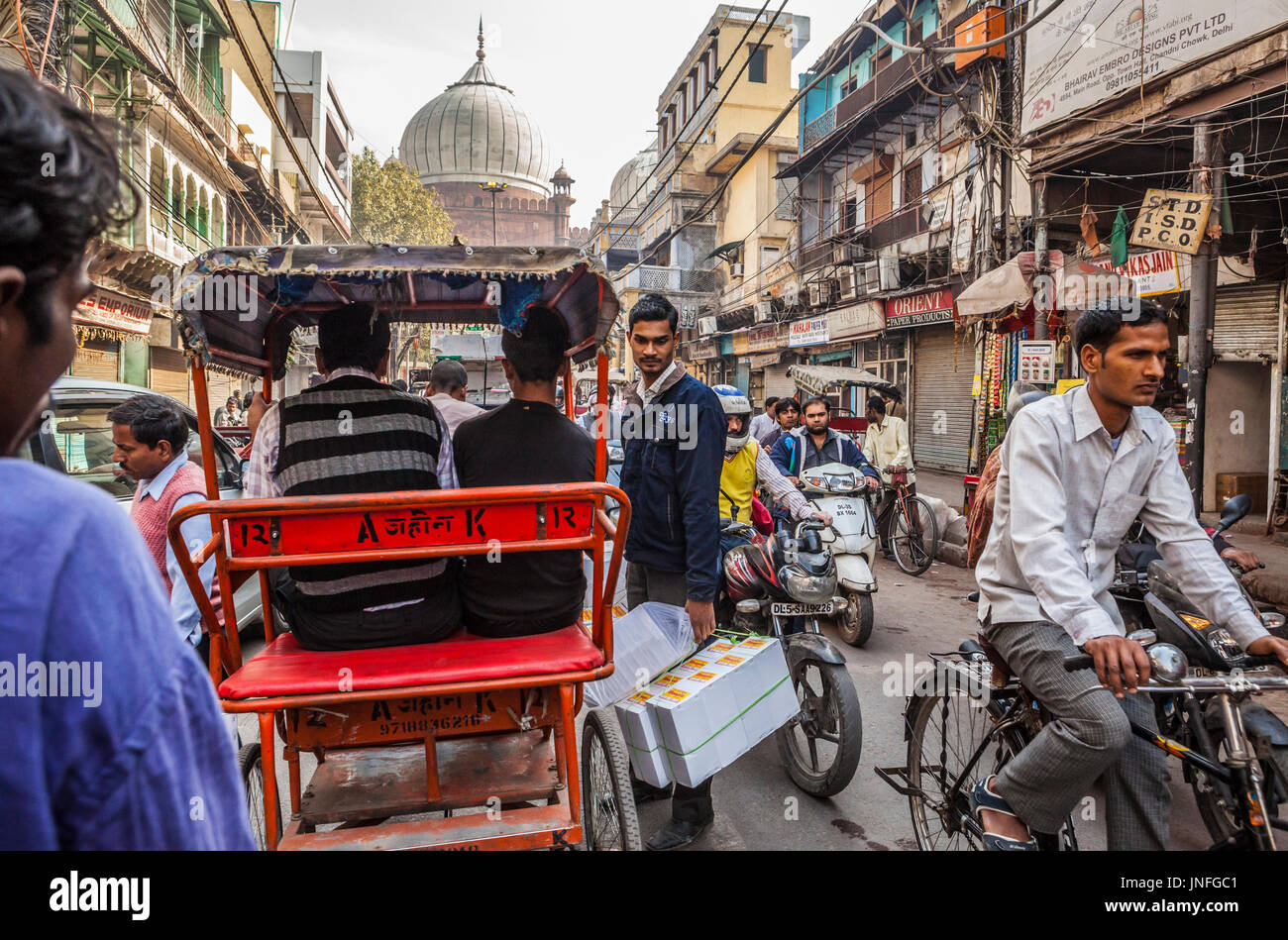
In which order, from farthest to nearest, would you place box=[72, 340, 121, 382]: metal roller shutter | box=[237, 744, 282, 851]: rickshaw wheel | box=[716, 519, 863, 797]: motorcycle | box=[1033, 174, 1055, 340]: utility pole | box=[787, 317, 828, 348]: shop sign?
box=[787, 317, 828, 348]: shop sign → box=[72, 340, 121, 382]: metal roller shutter → box=[1033, 174, 1055, 340]: utility pole → box=[716, 519, 863, 797]: motorcycle → box=[237, 744, 282, 851]: rickshaw wheel

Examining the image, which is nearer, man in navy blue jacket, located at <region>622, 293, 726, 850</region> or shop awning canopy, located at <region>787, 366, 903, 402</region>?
man in navy blue jacket, located at <region>622, 293, 726, 850</region>

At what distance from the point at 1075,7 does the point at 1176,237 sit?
4.22m

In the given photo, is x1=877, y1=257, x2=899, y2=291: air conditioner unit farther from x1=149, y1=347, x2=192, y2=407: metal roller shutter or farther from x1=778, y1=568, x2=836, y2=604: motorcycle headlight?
x1=149, y1=347, x2=192, y2=407: metal roller shutter

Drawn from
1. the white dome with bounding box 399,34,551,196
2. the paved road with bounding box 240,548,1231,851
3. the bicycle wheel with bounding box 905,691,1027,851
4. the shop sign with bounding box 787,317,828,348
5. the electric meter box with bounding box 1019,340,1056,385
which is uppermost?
the white dome with bounding box 399,34,551,196

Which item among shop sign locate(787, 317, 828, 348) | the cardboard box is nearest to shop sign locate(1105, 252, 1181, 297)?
the cardboard box

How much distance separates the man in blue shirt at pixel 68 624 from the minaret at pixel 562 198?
214 ft

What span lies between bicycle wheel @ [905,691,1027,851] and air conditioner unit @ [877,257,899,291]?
16.3 metres

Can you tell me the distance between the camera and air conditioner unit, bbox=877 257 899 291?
59.3ft

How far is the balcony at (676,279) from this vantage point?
118ft

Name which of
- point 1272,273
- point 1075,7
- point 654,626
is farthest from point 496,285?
point 1272,273

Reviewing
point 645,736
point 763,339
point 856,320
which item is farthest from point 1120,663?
point 763,339

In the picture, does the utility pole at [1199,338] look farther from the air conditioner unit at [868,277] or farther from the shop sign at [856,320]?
the shop sign at [856,320]

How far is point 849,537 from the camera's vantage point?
20.2 feet

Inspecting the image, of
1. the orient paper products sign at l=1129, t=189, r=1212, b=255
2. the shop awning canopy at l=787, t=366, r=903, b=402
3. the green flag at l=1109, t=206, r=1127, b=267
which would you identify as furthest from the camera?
the shop awning canopy at l=787, t=366, r=903, b=402
